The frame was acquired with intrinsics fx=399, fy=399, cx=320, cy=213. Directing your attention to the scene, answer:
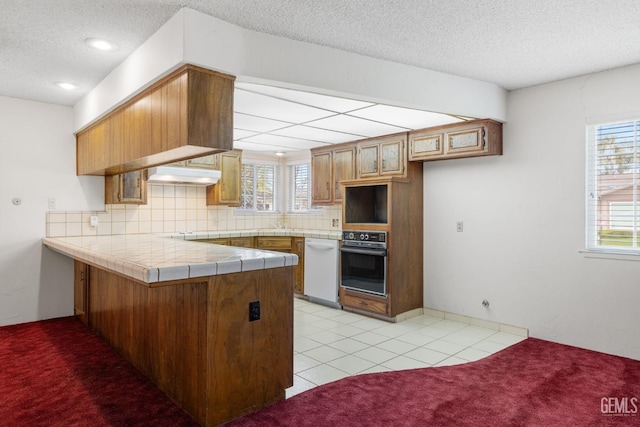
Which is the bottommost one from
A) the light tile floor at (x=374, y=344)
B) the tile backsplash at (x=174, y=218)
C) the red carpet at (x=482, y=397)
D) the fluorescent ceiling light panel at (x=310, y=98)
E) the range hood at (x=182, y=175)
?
the light tile floor at (x=374, y=344)

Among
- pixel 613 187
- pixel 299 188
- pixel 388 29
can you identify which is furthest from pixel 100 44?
pixel 613 187

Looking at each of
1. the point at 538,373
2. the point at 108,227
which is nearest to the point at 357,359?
the point at 538,373

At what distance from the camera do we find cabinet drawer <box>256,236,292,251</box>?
549 cm

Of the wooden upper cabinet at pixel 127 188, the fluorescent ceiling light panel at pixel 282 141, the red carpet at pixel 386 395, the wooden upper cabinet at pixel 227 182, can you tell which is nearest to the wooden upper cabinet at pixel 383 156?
the fluorescent ceiling light panel at pixel 282 141

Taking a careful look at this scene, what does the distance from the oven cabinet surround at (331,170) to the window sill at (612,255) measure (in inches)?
105

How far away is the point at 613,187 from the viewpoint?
3.37 metres

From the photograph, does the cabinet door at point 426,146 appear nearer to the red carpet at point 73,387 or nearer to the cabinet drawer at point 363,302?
the cabinet drawer at point 363,302

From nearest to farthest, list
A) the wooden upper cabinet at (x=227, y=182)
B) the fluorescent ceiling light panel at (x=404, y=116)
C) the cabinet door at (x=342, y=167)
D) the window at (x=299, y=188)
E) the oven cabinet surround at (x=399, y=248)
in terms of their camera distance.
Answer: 1. the fluorescent ceiling light panel at (x=404, y=116)
2. the oven cabinet surround at (x=399, y=248)
3. the cabinet door at (x=342, y=167)
4. the wooden upper cabinet at (x=227, y=182)
5. the window at (x=299, y=188)

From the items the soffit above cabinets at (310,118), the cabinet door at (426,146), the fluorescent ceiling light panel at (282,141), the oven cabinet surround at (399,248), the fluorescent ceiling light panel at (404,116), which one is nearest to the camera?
the soffit above cabinets at (310,118)

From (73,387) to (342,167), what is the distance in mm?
3746

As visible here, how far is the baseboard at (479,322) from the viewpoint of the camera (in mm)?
3891

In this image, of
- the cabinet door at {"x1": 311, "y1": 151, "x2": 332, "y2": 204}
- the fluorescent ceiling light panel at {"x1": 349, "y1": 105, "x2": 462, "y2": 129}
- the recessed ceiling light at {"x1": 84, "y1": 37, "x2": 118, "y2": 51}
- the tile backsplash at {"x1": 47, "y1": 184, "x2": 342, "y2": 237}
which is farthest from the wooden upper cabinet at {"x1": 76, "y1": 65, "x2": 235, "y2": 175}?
the cabinet door at {"x1": 311, "y1": 151, "x2": 332, "y2": 204}

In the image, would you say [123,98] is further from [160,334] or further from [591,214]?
[591,214]

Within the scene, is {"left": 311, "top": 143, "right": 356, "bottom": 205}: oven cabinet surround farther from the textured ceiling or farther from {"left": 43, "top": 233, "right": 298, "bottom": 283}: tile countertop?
{"left": 43, "top": 233, "right": 298, "bottom": 283}: tile countertop
